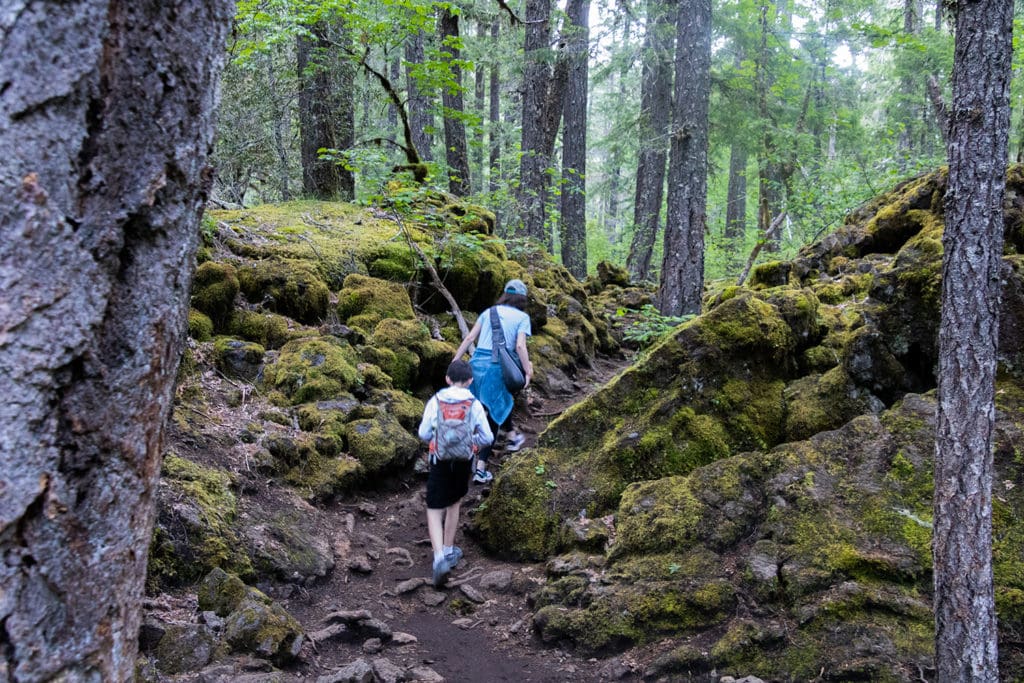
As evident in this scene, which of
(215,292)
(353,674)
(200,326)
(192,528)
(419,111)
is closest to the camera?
(353,674)

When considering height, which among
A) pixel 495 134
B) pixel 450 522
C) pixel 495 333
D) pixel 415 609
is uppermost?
→ pixel 495 134

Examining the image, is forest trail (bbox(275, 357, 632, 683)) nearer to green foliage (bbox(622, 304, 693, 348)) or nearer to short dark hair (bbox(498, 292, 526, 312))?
short dark hair (bbox(498, 292, 526, 312))

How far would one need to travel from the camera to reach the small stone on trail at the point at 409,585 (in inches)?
205

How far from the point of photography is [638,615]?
4.32 meters

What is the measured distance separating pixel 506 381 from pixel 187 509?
3.49 m

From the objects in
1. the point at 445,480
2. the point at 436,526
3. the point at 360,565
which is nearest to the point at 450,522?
the point at 436,526

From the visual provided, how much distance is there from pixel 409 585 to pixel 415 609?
0.87 feet

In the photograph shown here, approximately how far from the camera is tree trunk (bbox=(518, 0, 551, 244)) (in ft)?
42.2

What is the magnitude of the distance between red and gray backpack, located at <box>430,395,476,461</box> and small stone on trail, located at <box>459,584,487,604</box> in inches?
41.2

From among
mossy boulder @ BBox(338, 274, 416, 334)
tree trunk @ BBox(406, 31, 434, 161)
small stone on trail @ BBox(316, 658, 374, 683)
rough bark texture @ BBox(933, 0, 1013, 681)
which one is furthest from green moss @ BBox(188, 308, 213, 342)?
tree trunk @ BBox(406, 31, 434, 161)

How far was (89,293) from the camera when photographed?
1430 mm

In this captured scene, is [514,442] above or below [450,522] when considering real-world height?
above

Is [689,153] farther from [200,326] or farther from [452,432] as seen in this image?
[200,326]

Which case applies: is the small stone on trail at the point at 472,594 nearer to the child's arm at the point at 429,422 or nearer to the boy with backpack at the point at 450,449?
the boy with backpack at the point at 450,449
